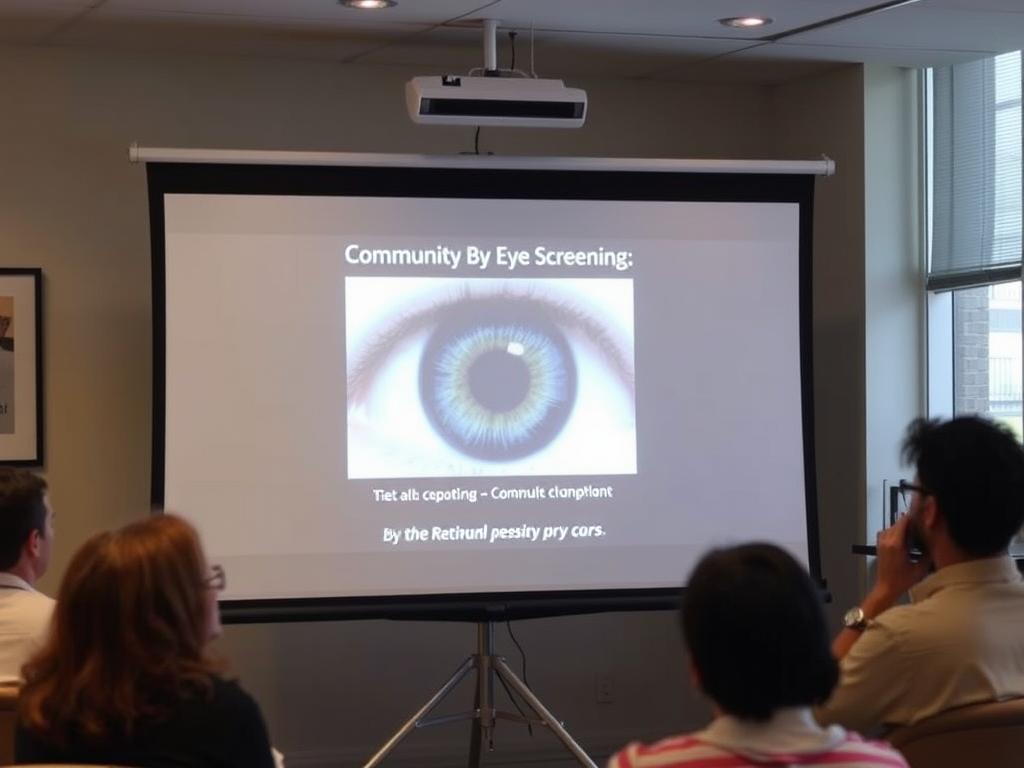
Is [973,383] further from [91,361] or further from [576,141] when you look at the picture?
[91,361]

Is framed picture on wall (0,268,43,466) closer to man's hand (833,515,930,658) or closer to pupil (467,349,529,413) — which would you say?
pupil (467,349,529,413)

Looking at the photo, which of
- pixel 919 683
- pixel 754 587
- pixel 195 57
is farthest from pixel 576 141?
pixel 754 587

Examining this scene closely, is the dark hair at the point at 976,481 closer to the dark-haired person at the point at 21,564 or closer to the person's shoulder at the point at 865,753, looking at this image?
the person's shoulder at the point at 865,753

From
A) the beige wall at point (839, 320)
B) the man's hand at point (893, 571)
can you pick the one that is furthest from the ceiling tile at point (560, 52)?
the man's hand at point (893, 571)

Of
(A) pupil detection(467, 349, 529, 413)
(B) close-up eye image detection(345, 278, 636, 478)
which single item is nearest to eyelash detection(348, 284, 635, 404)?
(B) close-up eye image detection(345, 278, 636, 478)

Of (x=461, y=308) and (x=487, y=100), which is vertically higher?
(x=487, y=100)

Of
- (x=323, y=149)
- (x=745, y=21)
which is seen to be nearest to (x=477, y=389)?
(x=323, y=149)

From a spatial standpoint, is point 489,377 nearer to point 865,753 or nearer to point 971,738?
point 971,738
